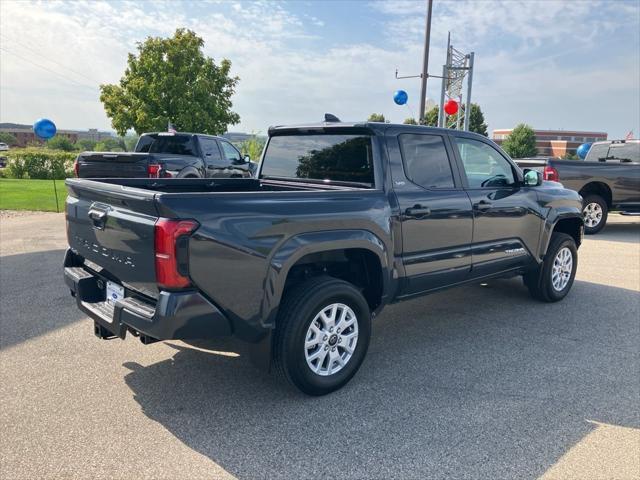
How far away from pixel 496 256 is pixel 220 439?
314cm

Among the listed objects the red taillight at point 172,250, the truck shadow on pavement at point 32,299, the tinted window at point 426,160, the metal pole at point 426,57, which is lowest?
the truck shadow on pavement at point 32,299

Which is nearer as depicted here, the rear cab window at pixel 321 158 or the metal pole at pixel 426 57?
the rear cab window at pixel 321 158

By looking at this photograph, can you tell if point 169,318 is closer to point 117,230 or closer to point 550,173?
point 117,230

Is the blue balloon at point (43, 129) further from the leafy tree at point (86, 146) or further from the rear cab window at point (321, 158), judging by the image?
the leafy tree at point (86, 146)

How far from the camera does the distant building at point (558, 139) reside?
114188mm

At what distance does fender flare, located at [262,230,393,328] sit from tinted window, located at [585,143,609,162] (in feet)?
36.2

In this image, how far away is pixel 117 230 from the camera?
2982 millimetres

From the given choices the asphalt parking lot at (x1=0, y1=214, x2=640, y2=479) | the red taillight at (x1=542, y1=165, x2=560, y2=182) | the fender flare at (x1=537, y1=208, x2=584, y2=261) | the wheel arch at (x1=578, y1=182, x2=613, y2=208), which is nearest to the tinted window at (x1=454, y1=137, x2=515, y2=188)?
the fender flare at (x1=537, y1=208, x2=584, y2=261)

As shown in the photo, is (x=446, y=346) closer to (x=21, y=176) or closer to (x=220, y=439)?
(x=220, y=439)

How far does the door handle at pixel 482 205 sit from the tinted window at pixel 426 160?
13.8 inches

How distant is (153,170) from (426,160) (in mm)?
7212

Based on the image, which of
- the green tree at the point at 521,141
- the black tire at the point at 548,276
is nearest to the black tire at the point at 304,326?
the black tire at the point at 548,276

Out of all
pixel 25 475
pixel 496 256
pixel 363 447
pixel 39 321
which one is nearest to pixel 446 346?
pixel 496 256

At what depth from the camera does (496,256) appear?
4836mm
